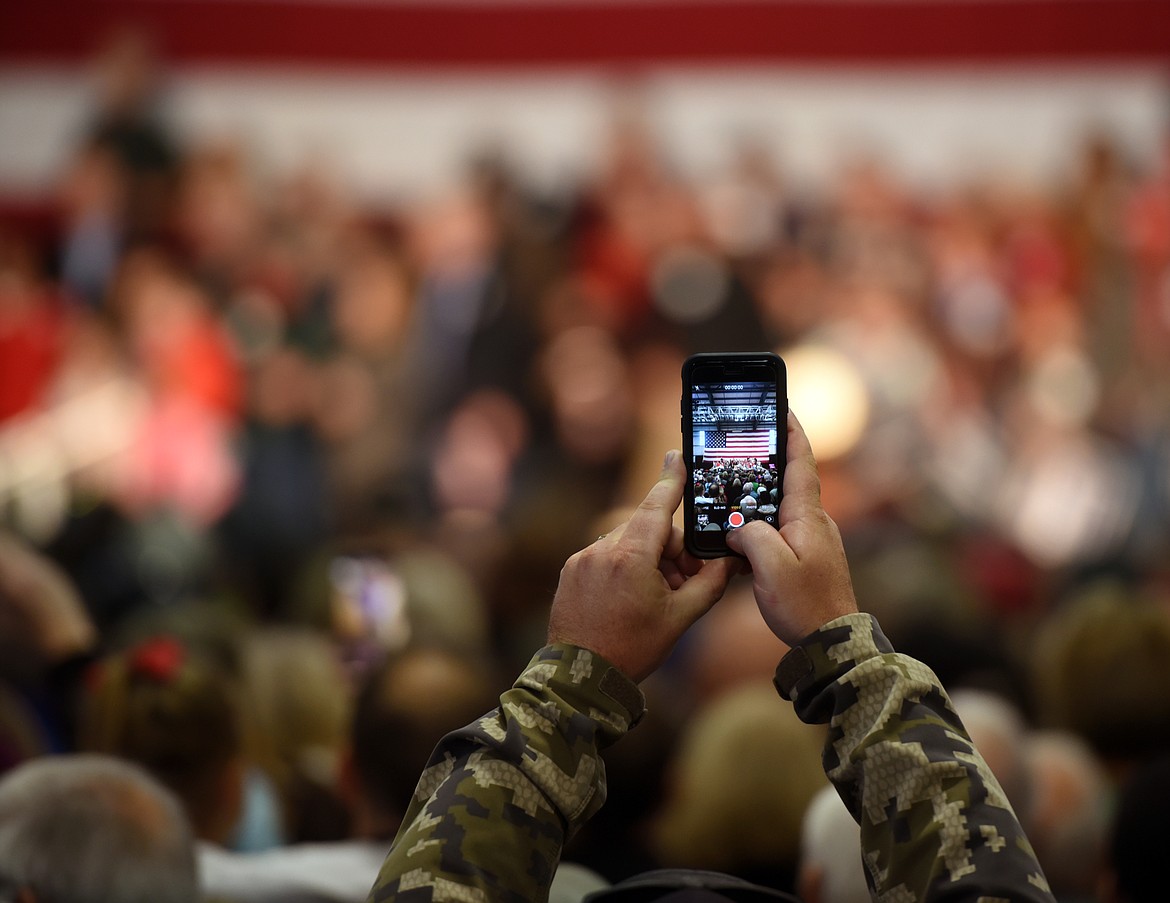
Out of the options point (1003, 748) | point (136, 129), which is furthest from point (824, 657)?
point (136, 129)

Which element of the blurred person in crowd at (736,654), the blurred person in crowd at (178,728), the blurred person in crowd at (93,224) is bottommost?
the blurred person in crowd at (736,654)

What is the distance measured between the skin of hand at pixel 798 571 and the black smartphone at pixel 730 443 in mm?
36

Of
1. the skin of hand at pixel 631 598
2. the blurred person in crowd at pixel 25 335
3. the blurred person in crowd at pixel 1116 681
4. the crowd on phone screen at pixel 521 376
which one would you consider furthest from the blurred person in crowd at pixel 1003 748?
the blurred person in crowd at pixel 25 335

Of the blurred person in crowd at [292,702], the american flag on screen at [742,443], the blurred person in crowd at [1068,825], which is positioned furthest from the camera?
the blurred person in crowd at [292,702]

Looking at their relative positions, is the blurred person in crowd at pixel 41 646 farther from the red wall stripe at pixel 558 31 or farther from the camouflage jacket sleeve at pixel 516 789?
the red wall stripe at pixel 558 31

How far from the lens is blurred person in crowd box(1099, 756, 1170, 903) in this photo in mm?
1453

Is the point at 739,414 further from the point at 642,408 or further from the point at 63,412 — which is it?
the point at 63,412

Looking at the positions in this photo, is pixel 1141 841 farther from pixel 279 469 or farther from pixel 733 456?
pixel 279 469

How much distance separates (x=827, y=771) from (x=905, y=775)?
0.19 ft

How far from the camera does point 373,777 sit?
172 centimetres

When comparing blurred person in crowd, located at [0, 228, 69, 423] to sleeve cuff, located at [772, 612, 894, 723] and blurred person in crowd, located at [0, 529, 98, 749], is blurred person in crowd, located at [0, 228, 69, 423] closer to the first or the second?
blurred person in crowd, located at [0, 529, 98, 749]

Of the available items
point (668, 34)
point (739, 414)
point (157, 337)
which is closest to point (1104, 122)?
point (668, 34)

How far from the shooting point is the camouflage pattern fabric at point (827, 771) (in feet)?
2.86

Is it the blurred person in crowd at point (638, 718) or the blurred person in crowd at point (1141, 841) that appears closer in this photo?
the blurred person in crowd at point (638, 718)
